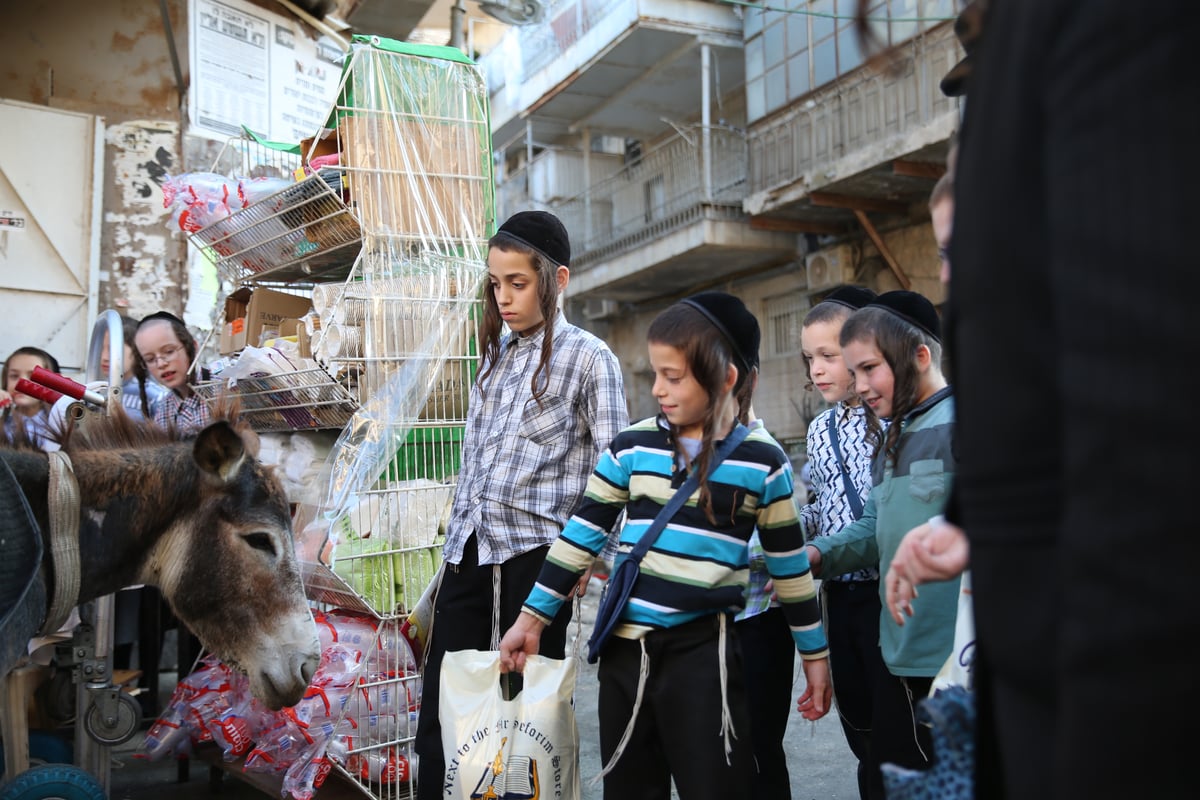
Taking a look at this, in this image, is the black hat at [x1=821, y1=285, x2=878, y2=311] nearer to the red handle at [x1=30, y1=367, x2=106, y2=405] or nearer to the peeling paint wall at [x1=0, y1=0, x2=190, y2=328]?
the red handle at [x1=30, y1=367, x2=106, y2=405]

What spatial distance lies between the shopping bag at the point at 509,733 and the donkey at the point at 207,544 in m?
0.70

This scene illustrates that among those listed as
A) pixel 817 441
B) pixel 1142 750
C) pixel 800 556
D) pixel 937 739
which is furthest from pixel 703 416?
pixel 1142 750

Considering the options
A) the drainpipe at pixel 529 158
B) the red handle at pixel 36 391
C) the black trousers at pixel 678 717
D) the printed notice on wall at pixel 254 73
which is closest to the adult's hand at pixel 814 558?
the black trousers at pixel 678 717

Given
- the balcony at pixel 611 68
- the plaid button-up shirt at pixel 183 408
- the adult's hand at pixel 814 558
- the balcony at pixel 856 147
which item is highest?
the balcony at pixel 611 68

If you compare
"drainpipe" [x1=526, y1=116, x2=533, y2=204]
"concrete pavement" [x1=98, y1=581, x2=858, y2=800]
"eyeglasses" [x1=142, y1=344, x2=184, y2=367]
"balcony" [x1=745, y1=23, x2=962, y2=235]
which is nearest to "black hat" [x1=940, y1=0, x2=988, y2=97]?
"concrete pavement" [x1=98, y1=581, x2=858, y2=800]

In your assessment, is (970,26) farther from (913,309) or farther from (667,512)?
(913,309)

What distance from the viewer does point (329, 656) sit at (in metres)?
3.90

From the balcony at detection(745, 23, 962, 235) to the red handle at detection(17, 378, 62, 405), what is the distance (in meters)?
8.45

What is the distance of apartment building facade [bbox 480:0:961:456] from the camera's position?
11.4 m

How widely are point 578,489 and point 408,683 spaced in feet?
4.21

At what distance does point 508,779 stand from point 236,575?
1.12 m

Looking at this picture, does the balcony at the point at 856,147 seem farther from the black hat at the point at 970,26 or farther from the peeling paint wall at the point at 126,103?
the black hat at the point at 970,26

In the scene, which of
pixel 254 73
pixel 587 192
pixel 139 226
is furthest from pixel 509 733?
pixel 587 192

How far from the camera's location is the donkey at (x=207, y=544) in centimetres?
294
